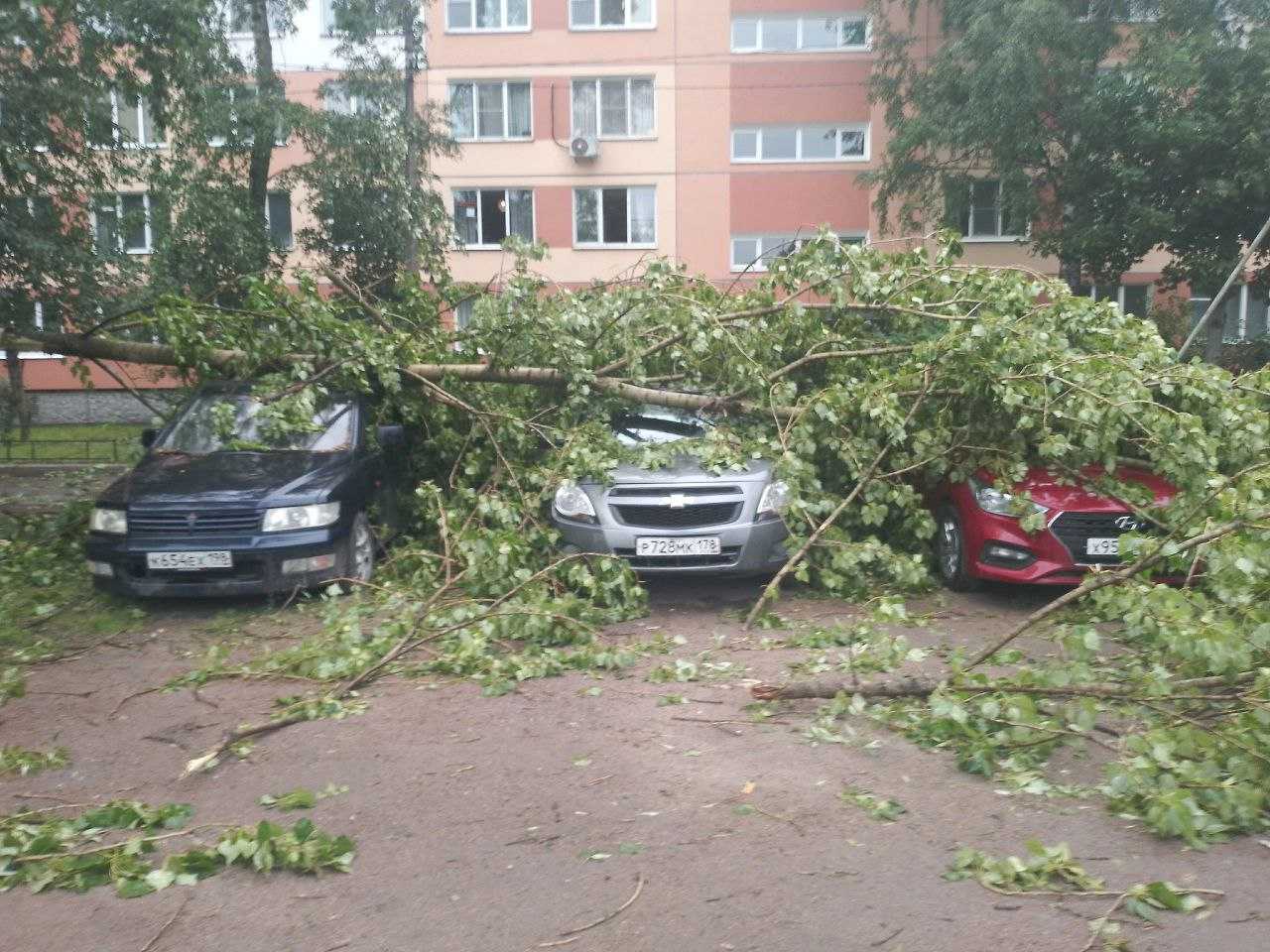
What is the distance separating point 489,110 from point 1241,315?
67.5ft

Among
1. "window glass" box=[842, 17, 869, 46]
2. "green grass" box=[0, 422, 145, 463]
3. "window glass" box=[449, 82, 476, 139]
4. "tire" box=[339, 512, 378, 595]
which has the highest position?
"window glass" box=[842, 17, 869, 46]

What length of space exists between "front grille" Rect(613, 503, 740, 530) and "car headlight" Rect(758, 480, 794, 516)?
17cm

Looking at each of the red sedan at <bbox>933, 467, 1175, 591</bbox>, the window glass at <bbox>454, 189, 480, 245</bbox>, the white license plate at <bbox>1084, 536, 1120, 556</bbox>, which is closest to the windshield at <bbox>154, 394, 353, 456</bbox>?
the red sedan at <bbox>933, 467, 1175, 591</bbox>

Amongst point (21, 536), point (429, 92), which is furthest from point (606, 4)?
point (21, 536)

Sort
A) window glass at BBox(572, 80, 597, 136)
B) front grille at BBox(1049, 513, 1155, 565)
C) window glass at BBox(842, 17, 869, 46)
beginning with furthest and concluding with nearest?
window glass at BBox(572, 80, 597, 136), window glass at BBox(842, 17, 869, 46), front grille at BBox(1049, 513, 1155, 565)

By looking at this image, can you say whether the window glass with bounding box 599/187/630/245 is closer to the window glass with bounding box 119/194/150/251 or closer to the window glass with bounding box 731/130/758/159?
the window glass with bounding box 731/130/758/159

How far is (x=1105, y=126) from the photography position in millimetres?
21828

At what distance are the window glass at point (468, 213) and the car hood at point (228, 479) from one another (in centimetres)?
2200

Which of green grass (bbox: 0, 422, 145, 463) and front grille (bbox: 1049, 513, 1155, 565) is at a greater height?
front grille (bbox: 1049, 513, 1155, 565)

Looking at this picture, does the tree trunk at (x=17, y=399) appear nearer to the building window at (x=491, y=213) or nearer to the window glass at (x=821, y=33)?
Answer: the building window at (x=491, y=213)

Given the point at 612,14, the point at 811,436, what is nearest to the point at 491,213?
the point at 612,14

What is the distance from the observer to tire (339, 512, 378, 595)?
8117 millimetres

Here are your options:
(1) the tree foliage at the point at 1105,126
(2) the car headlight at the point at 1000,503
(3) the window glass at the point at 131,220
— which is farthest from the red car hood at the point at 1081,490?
(1) the tree foliage at the point at 1105,126

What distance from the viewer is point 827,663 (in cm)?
629
